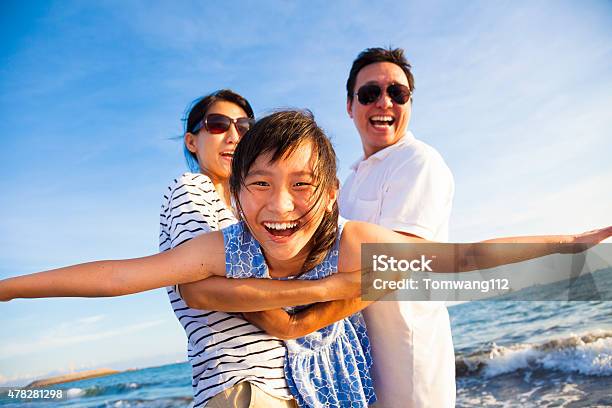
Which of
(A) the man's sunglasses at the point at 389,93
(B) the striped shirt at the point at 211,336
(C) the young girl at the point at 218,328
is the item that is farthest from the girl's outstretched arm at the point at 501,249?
(A) the man's sunglasses at the point at 389,93

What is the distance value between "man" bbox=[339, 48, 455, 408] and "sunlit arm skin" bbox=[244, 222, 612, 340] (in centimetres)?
25

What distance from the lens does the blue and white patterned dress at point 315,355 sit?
7.87ft

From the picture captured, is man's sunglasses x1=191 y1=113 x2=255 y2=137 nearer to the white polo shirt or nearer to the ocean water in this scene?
the white polo shirt

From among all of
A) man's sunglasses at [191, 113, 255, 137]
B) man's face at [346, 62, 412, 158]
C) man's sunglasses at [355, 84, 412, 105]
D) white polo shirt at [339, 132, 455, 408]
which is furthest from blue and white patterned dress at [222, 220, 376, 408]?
man's sunglasses at [355, 84, 412, 105]

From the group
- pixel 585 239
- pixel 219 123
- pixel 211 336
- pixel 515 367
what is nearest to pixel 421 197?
pixel 585 239

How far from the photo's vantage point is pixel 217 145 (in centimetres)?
322

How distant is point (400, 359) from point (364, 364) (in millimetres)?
445

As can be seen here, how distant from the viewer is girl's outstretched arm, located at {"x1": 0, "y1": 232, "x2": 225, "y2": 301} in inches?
86.7

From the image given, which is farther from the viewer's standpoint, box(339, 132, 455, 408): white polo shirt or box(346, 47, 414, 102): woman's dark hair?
box(346, 47, 414, 102): woman's dark hair

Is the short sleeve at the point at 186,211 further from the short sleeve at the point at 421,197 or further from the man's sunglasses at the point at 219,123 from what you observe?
the short sleeve at the point at 421,197

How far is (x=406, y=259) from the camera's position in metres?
2.71

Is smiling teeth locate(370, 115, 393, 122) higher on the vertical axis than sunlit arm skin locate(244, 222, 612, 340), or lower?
higher

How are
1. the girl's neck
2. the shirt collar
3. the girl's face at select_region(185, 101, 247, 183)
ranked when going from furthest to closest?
the shirt collar, the girl's face at select_region(185, 101, 247, 183), the girl's neck

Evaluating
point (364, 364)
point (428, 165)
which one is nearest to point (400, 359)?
point (364, 364)
